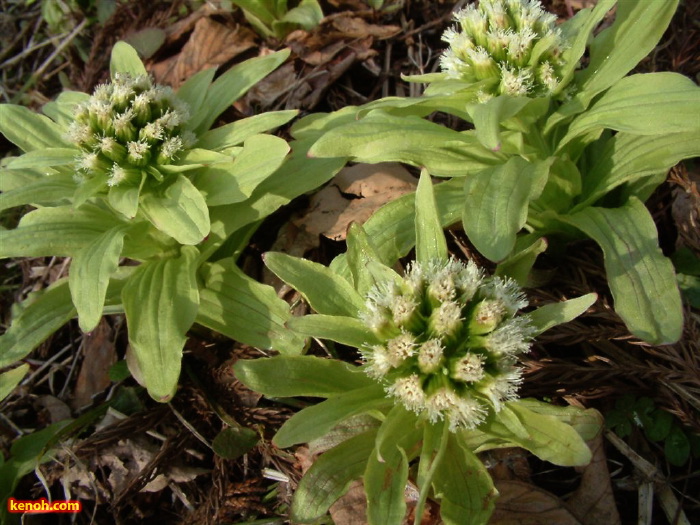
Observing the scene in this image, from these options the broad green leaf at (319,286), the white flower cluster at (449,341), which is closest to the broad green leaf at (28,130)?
the broad green leaf at (319,286)

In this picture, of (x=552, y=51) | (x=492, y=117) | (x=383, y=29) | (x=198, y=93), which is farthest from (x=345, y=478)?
(x=383, y=29)

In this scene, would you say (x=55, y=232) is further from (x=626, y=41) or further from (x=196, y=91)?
(x=626, y=41)

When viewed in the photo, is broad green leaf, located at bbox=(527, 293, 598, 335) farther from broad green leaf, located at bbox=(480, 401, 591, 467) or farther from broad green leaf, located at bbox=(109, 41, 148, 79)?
broad green leaf, located at bbox=(109, 41, 148, 79)

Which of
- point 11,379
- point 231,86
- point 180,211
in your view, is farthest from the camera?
point 231,86

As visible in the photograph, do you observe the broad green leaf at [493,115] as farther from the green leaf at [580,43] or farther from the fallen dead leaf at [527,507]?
the fallen dead leaf at [527,507]

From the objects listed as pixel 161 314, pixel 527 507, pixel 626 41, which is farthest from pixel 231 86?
pixel 527 507

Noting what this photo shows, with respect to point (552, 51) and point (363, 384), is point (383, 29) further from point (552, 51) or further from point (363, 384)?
point (363, 384)

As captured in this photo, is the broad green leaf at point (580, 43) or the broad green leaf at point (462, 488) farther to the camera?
the broad green leaf at point (580, 43)
